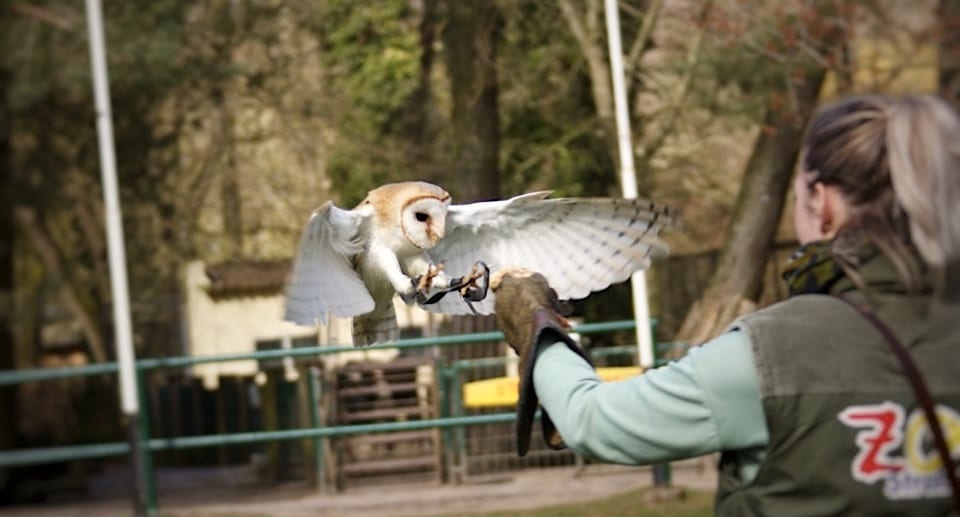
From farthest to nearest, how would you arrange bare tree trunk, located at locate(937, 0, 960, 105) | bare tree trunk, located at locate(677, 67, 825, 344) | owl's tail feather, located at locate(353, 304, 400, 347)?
bare tree trunk, located at locate(937, 0, 960, 105) → bare tree trunk, located at locate(677, 67, 825, 344) → owl's tail feather, located at locate(353, 304, 400, 347)

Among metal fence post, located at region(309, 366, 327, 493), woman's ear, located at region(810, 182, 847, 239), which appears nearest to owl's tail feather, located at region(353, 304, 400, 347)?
woman's ear, located at region(810, 182, 847, 239)

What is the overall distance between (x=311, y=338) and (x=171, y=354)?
5706 millimetres

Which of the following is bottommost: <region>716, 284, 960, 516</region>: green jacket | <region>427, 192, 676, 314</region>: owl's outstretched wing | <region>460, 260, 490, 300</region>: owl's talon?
<region>716, 284, 960, 516</region>: green jacket

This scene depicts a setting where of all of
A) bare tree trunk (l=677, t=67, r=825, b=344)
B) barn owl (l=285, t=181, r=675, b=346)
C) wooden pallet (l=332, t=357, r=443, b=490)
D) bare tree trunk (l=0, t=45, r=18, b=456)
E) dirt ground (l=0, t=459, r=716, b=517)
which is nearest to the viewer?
barn owl (l=285, t=181, r=675, b=346)

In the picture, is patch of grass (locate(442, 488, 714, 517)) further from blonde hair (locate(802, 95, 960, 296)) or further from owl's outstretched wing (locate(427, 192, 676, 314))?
blonde hair (locate(802, 95, 960, 296))

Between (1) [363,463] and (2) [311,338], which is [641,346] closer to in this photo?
(1) [363,463]

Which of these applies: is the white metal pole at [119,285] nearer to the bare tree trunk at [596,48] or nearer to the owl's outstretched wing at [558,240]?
the bare tree trunk at [596,48]

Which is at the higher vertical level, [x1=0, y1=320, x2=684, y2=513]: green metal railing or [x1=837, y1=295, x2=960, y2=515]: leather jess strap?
[x1=837, y1=295, x2=960, y2=515]: leather jess strap

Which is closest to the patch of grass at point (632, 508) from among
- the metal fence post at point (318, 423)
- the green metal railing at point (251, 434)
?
the green metal railing at point (251, 434)

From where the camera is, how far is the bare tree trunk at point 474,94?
998 centimetres

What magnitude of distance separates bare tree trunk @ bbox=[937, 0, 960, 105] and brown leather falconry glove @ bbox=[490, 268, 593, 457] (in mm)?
8681

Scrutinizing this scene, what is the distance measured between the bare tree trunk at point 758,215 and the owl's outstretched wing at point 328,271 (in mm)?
7539

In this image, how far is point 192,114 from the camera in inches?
555

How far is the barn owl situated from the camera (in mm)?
2574
